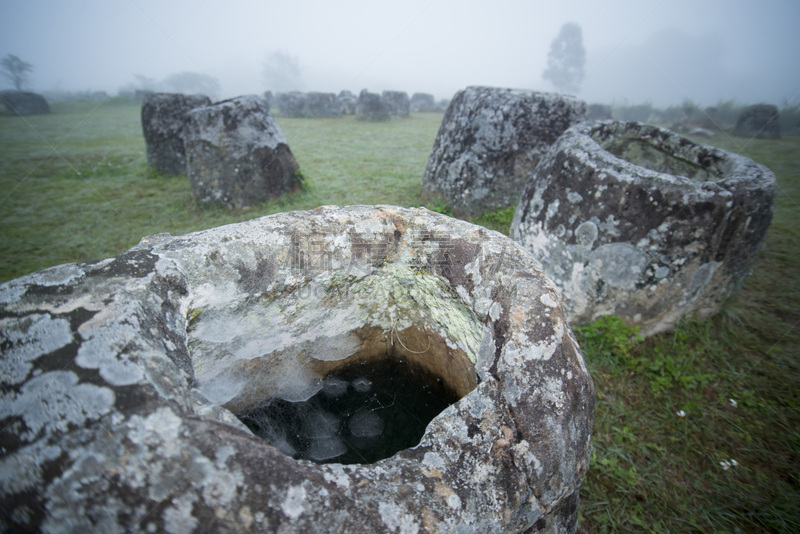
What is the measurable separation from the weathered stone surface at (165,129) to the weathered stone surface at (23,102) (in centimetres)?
980

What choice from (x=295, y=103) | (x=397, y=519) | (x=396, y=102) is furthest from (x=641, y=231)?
(x=295, y=103)

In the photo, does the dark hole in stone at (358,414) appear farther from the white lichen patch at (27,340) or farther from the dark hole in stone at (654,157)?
the dark hole in stone at (654,157)

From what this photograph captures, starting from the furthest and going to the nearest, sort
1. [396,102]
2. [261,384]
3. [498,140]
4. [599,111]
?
[599,111] → [396,102] → [498,140] → [261,384]

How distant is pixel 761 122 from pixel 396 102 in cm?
1190

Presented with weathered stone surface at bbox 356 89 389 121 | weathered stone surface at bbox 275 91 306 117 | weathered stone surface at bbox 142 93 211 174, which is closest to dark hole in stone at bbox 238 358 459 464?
weathered stone surface at bbox 142 93 211 174

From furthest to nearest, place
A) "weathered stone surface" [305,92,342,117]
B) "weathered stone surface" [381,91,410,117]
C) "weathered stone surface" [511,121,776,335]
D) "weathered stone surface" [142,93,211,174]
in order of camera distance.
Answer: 1. "weathered stone surface" [305,92,342,117]
2. "weathered stone surface" [381,91,410,117]
3. "weathered stone surface" [142,93,211,174]
4. "weathered stone surface" [511,121,776,335]

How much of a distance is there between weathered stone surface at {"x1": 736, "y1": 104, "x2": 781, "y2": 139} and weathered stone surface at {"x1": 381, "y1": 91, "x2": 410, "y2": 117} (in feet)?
37.1

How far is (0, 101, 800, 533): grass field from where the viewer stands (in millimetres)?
2096

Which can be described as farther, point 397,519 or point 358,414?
point 358,414

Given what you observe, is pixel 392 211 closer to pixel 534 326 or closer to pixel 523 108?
pixel 534 326

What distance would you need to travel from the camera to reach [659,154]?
3.86 meters

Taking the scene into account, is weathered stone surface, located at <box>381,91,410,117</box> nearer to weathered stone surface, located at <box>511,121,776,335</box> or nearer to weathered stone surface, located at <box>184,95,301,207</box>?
weathered stone surface, located at <box>184,95,301,207</box>

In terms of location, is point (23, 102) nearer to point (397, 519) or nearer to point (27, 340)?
point (27, 340)

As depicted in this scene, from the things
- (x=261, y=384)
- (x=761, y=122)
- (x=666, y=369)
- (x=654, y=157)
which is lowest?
(x=666, y=369)
